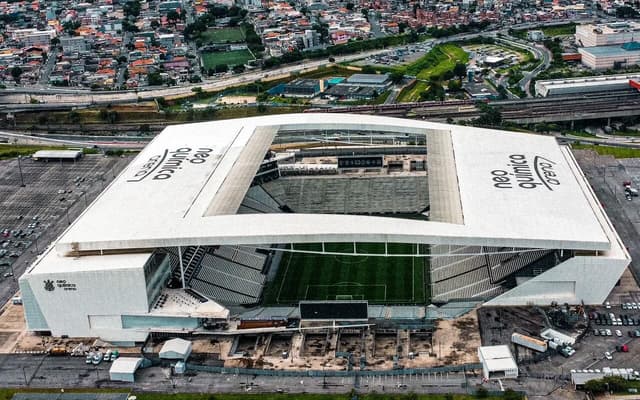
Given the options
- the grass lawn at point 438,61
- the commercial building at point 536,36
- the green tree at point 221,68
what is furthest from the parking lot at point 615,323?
the commercial building at point 536,36

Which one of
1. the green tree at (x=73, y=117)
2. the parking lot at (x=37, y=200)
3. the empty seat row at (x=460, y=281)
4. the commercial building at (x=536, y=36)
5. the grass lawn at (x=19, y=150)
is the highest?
the empty seat row at (x=460, y=281)

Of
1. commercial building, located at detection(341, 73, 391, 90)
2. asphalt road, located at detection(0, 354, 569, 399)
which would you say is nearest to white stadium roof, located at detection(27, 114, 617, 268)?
asphalt road, located at detection(0, 354, 569, 399)

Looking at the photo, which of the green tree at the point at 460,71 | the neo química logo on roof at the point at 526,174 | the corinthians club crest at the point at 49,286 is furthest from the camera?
the green tree at the point at 460,71

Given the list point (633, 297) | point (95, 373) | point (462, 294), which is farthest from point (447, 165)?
point (95, 373)

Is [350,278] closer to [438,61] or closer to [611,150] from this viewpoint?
[611,150]

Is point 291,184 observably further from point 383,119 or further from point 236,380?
point 236,380

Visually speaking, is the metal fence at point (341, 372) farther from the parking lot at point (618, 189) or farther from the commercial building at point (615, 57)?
the commercial building at point (615, 57)

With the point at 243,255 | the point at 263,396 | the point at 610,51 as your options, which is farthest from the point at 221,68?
the point at 263,396

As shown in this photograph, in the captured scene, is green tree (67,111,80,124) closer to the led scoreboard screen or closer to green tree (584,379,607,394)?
the led scoreboard screen
